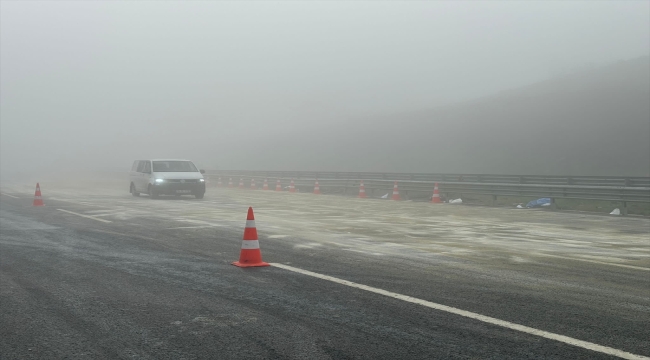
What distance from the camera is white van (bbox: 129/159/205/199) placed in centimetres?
2416

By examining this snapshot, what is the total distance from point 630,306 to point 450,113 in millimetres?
88771

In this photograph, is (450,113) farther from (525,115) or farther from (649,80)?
(649,80)

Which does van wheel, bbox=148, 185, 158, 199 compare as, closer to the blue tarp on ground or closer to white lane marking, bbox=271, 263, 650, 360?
the blue tarp on ground

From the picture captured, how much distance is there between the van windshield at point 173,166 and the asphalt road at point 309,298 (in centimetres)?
1394

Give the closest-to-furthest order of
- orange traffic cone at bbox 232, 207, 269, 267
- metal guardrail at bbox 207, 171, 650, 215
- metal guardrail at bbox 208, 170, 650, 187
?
1. orange traffic cone at bbox 232, 207, 269, 267
2. metal guardrail at bbox 207, 171, 650, 215
3. metal guardrail at bbox 208, 170, 650, 187

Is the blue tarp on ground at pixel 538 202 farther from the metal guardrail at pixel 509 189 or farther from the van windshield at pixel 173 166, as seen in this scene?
the van windshield at pixel 173 166

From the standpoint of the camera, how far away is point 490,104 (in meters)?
90.8

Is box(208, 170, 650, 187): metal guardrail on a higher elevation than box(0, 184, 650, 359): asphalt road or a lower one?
higher

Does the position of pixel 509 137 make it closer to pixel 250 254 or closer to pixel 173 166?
pixel 173 166

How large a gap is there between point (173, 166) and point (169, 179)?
4.65 feet

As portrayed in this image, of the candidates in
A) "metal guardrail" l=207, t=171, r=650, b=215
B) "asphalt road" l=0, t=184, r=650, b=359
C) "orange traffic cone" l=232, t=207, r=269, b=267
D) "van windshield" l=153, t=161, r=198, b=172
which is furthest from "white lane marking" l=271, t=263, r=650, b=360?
"van windshield" l=153, t=161, r=198, b=172

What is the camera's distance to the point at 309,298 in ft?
Answer: 19.0

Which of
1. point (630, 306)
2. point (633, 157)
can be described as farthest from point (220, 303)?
point (633, 157)

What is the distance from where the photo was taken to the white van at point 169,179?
2416 centimetres
